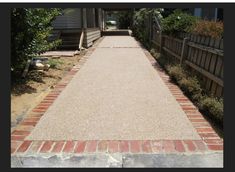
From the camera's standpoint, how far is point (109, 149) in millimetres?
3395

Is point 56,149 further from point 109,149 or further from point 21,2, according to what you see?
point 21,2

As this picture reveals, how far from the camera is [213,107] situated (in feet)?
14.4

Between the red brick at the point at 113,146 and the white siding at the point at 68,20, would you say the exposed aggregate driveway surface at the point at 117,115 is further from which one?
the white siding at the point at 68,20

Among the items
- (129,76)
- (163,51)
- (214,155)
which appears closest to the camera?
(214,155)

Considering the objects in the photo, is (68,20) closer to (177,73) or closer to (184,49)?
(184,49)

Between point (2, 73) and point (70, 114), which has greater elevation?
point (2, 73)

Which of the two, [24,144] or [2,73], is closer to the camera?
[24,144]

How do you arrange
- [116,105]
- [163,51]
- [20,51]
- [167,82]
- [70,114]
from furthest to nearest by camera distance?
[163,51]
[167,82]
[20,51]
[116,105]
[70,114]

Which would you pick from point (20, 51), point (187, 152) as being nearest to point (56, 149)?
point (187, 152)

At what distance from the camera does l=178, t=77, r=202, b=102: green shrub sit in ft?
17.2

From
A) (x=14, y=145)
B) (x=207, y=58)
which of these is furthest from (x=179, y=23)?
(x=14, y=145)

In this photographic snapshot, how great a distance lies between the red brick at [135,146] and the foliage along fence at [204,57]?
1961mm

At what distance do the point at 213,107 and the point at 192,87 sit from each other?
4.01ft

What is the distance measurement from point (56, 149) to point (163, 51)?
7490 mm
